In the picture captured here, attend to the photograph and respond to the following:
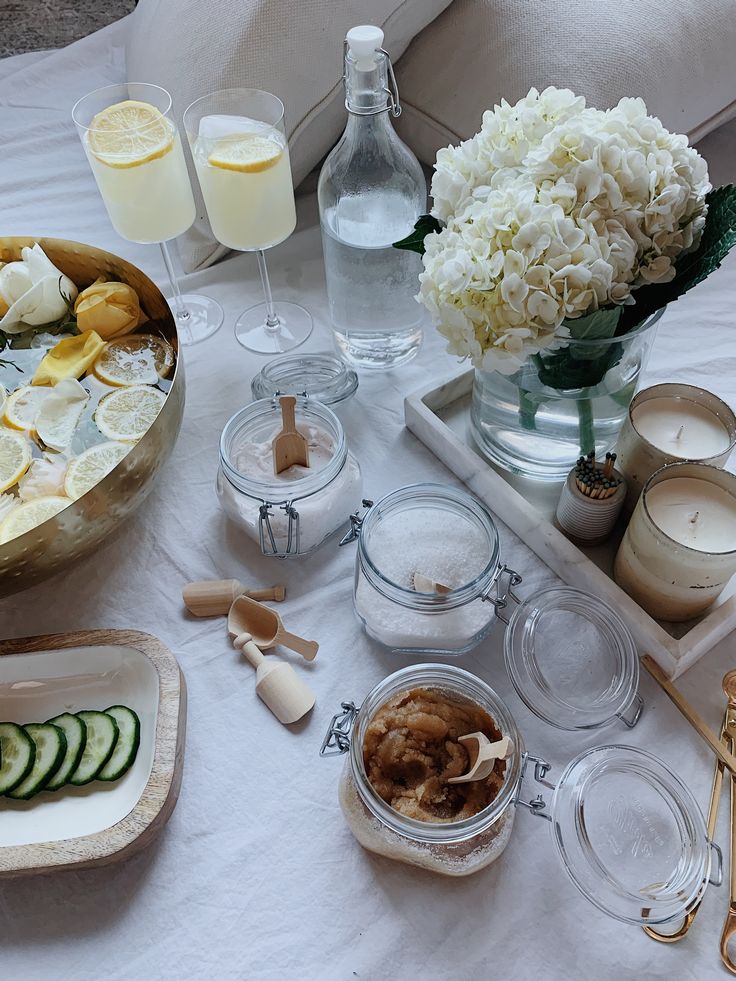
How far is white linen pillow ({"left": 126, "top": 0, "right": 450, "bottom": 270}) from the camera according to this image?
0.91 meters

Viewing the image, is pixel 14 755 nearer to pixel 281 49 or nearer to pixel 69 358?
pixel 69 358

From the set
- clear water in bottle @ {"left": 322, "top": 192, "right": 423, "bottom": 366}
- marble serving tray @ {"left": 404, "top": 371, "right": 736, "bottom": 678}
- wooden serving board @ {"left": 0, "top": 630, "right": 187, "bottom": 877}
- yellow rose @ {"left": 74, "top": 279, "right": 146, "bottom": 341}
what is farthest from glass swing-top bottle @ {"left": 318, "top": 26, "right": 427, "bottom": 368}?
wooden serving board @ {"left": 0, "top": 630, "right": 187, "bottom": 877}

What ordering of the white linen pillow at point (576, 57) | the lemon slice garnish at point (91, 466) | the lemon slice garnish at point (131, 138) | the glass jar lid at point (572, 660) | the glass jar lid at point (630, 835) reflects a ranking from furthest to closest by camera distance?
the white linen pillow at point (576, 57) → the lemon slice garnish at point (131, 138) → the lemon slice garnish at point (91, 466) → the glass jar lid at point (572, 660) → the glass jar lid at point (630, 835)

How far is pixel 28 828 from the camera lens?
1.92 ft

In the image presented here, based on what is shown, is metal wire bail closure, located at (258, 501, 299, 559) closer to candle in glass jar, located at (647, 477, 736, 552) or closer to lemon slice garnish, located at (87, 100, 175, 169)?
candle in glass jar, located at (647, 477, 736, 552)

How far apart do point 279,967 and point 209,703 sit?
0.21 meters

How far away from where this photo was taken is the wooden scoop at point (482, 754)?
52 centimetres

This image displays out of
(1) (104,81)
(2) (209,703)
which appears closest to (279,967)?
(2) (209,703)

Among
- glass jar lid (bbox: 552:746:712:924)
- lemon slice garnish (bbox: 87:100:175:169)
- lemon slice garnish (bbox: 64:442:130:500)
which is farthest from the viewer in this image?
lemon slice garnish (bbox: 87:100:175:169)

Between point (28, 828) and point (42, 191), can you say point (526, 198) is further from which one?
point (42, 191)

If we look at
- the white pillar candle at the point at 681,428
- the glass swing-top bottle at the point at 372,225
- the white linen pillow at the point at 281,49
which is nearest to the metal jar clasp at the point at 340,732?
the white pillar candle at the point at 681,428

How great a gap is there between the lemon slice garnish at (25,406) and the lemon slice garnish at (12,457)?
16 mm

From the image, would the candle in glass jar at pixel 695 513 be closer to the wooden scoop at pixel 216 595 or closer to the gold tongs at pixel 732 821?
the gold tongs at pixel 732 821

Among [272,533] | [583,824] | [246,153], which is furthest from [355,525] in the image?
[246,153]
